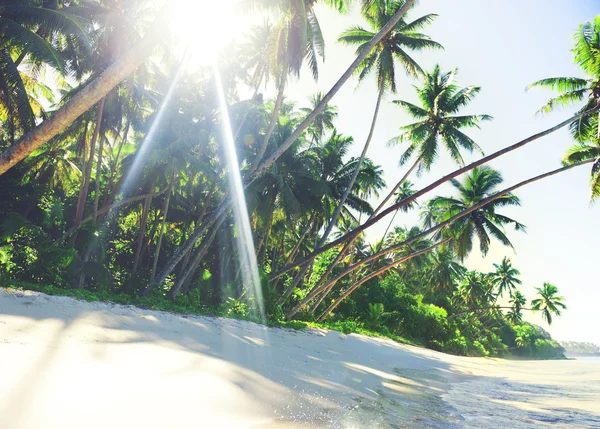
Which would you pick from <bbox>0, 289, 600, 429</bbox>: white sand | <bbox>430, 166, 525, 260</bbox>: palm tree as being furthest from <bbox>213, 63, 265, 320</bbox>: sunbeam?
<bbox>430, 166, 525, 260</bbox>: palm tree

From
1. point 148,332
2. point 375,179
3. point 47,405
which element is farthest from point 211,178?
point 47,405

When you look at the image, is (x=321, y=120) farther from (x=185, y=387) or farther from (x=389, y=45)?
(x=185, y=387)

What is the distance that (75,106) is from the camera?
423 cm

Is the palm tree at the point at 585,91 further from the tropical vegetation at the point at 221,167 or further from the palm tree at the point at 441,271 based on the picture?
the palm tree at the point at 441,271

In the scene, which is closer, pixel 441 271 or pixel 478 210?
pixel 478 210

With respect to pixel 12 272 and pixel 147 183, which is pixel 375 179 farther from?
pixel 12 272

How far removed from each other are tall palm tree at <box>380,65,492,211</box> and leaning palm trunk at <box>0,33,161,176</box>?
48.0 feet

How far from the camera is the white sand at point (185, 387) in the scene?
2.46 m

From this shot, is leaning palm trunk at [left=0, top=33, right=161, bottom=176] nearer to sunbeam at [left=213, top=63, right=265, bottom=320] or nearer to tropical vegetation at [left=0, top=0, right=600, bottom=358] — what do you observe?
tropical vegetation at [left=0, top=0, right=600, bottom=358]

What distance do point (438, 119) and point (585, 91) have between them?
5.71 metres

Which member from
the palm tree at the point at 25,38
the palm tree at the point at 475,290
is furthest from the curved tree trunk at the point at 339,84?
the palm tree at the point at 475,290

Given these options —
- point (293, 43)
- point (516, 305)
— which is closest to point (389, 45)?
point (293, 43)

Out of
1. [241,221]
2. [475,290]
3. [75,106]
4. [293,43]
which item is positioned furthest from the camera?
[475,290]

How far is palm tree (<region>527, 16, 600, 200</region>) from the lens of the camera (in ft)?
42.6
